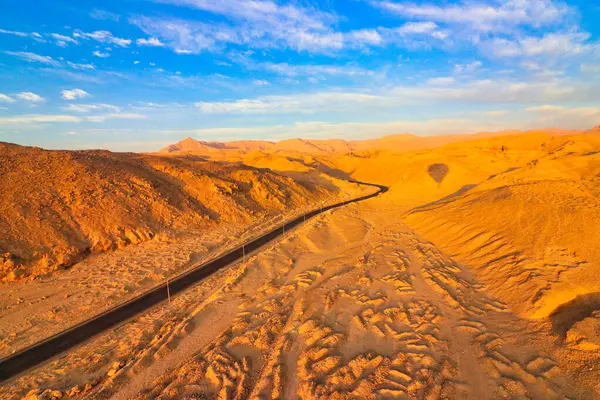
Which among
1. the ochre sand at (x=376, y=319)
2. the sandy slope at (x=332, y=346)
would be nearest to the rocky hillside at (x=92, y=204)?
the ochre sand at (x=376, y=319)

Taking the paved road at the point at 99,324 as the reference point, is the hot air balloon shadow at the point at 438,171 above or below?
above

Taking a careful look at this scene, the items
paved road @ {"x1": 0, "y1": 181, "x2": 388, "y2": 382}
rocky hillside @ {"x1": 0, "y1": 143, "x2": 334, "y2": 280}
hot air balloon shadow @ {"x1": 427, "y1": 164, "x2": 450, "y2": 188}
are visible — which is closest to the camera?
paved road @ {"x1": 0, "y1": 181, "x2": 388, "y2": 382}

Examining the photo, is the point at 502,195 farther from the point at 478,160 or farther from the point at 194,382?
the point at 478,160

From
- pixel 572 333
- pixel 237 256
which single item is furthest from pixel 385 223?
pixel 572 333

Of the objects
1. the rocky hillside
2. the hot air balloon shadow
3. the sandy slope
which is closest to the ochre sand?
the sandy slope

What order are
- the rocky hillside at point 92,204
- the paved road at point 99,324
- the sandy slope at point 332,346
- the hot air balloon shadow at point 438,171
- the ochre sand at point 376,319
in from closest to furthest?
the sandy slope at point 332,346
the ochre sand at point 376,319
the paved road at point 99,324
the rocky hillside at point 92,204
the hot air balloon shadow at point 438,171

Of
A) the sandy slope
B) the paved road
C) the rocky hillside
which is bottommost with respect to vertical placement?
the paved road

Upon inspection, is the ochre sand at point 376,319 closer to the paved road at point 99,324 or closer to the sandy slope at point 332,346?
the sandy slope at point 332,346

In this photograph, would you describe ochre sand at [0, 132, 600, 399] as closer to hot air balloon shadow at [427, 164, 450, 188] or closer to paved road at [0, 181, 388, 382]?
paved road at [0, 181, 388, 382]
